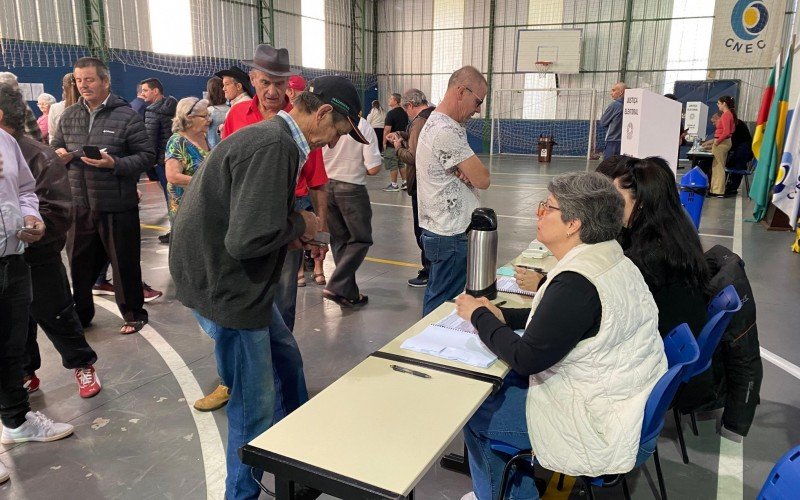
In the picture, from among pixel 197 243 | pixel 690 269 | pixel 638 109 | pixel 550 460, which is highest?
pixel 638 109

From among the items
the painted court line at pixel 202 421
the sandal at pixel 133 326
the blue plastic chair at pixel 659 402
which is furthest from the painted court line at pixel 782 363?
the sandal at pixel 133 326

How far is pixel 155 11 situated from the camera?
1316 cm

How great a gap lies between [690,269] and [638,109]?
6.79 ft

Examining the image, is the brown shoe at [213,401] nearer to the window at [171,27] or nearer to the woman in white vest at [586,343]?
the woman in white vest at [586,343]

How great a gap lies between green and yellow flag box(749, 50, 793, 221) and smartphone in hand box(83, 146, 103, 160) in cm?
745

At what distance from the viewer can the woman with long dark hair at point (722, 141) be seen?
32.3 feet

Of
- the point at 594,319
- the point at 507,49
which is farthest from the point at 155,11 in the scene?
the point at 594,319

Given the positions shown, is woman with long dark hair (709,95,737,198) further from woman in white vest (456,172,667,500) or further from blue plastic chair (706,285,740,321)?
woman in white vest (456,172,667,500)

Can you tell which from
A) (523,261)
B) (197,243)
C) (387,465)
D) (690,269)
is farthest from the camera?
(523,261)

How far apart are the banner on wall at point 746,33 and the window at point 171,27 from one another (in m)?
14.1

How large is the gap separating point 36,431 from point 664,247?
2938mm

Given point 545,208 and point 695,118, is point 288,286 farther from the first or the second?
point 695,118

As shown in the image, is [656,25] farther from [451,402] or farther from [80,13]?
[451,402]

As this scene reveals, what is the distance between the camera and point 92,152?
3.53m
